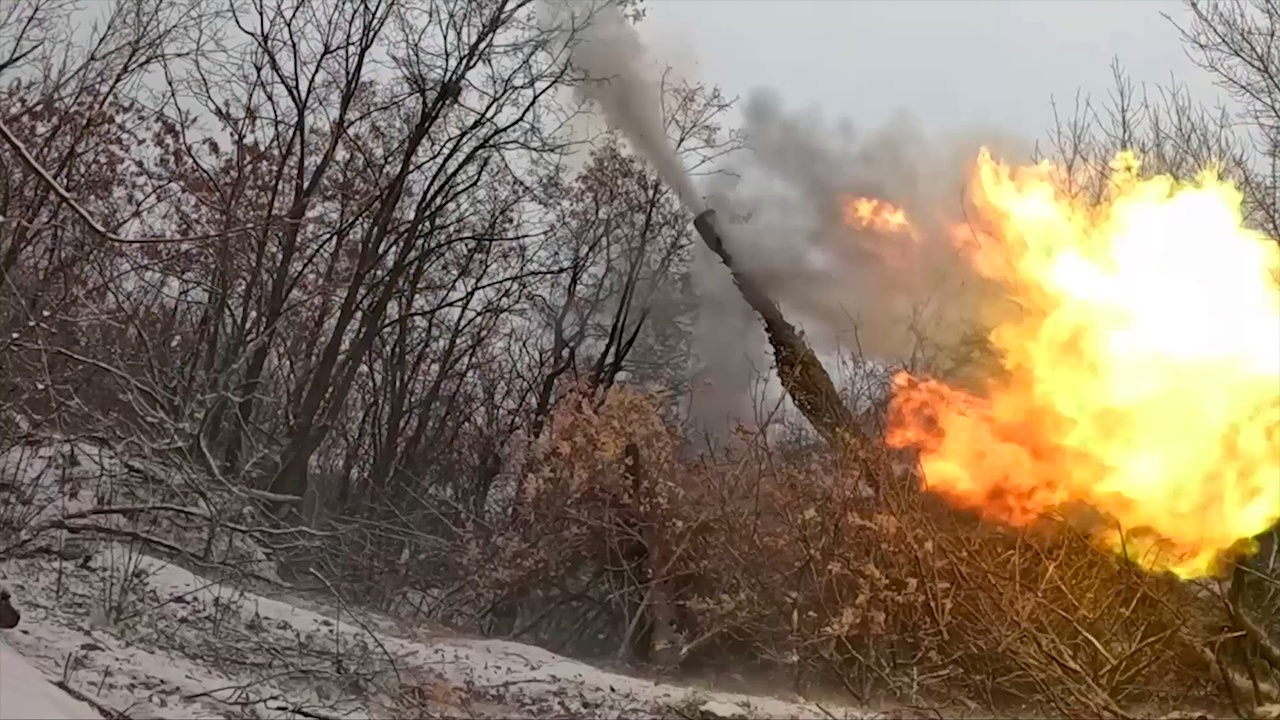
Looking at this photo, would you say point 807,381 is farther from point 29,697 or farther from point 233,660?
point 29,697

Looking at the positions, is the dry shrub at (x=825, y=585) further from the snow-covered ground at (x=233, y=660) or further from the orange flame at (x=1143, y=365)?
the snow-covered ground at (x=233, y=660)

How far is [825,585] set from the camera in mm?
12000

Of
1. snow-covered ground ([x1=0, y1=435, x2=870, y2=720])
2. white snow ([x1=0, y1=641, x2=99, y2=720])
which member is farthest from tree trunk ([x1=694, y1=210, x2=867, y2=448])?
white snow ([x1=0, y1=641, x2=99, y2=720])

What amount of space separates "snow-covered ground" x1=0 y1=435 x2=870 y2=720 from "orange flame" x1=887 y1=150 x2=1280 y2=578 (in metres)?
3.35

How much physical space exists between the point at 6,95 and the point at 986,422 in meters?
12.3

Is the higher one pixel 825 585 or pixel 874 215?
pixel 874 215

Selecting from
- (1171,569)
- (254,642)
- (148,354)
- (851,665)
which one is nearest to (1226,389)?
(1171,569)

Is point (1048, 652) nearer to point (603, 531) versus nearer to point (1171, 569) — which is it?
point (1171, 569)

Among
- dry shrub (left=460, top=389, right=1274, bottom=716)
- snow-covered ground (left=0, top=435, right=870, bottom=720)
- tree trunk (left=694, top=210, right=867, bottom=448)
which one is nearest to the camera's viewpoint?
snow-covered ground (left=0, top=435, right=870, bottom=720)

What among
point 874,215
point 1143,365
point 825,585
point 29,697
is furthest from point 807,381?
point 29,697

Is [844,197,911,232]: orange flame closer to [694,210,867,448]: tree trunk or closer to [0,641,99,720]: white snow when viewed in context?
[694,210,867,448]: tree trunk

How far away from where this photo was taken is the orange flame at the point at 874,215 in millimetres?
12539

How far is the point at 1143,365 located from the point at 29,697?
7.96m

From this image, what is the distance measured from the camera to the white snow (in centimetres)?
435
